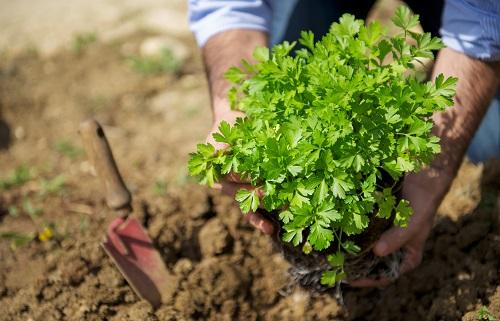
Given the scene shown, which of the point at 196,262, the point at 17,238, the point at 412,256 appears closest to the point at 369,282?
the point at 412,256

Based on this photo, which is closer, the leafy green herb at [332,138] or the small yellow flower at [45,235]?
the leafy green herb at [332,138]

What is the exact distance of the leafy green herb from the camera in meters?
1.77

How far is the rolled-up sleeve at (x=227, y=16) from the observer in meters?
2.69

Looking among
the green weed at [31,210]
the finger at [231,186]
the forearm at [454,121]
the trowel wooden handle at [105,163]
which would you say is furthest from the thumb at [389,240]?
the green weed at [31,210]

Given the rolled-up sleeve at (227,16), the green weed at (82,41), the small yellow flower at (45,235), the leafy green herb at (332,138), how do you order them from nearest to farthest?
the leafy green herb at (332,138)
the rolled-up sleeve at (227,16)
the small yellow flower at (45,235)
the green weed at (82,41)

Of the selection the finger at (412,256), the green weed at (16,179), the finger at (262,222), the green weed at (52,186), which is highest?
the finger at (262,222)

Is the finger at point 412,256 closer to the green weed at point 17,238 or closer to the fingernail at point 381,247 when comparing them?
the fingernail at point 381,247

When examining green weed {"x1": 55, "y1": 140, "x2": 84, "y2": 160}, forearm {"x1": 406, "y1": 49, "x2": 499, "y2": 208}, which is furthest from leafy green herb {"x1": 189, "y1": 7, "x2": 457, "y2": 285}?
green weed {"x1": 55, "y1": 140, "x2": 84, "y2": 160}

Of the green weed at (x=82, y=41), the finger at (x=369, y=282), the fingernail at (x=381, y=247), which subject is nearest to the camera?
the fingernail at (x=381, y=247)

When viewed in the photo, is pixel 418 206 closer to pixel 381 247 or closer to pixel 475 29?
pixel 381 247

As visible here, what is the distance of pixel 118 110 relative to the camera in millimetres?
4449

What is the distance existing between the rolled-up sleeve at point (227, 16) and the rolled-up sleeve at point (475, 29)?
0.82 meters

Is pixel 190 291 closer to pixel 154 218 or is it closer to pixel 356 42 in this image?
pixel 154 218

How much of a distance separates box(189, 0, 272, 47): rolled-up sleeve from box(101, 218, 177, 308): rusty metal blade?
89 cm
